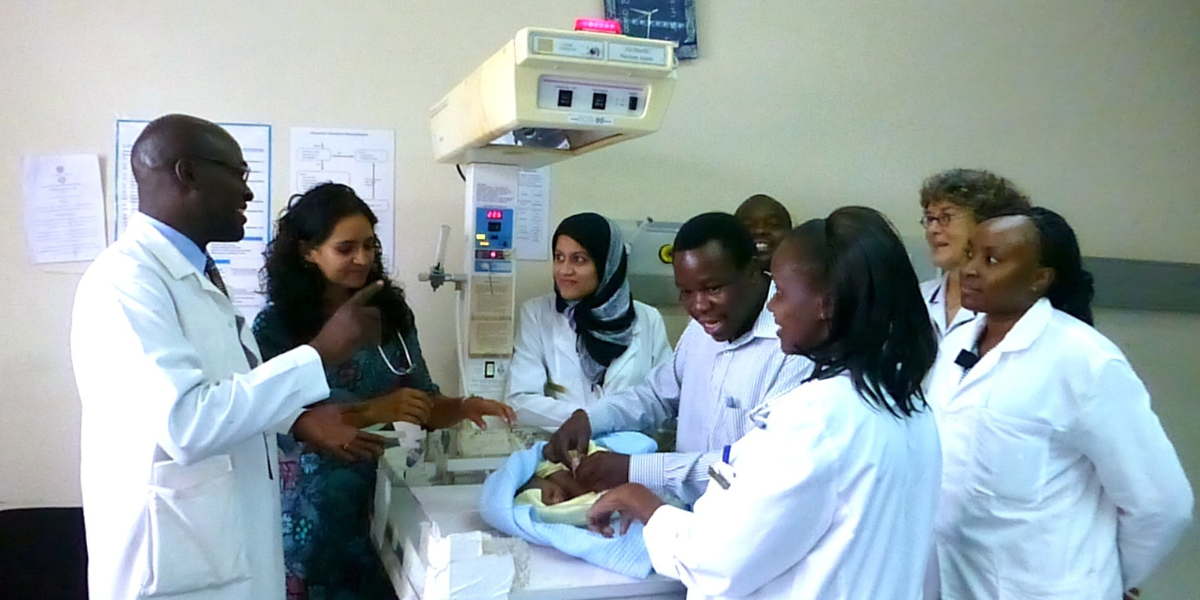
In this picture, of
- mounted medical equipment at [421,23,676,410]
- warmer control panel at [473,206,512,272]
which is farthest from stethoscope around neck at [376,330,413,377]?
warmer control panel at [473,206,512,272]

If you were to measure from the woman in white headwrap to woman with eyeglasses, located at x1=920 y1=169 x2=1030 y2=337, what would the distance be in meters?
0.79

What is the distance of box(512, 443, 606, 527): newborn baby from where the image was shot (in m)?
1.41

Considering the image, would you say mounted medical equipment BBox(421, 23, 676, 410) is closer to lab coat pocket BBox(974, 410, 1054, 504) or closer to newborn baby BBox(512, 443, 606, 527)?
newborn baby BBox(512, 443, 606, 527)

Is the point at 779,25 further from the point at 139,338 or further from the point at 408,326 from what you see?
the point at 139,338

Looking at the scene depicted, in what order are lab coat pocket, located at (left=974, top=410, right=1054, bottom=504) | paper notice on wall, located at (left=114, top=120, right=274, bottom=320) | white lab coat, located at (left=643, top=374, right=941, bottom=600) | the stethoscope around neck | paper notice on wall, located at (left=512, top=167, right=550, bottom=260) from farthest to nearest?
paper notice on wall, located at (left=512, top=167, right=550, bottom=260), paper notice on wall, located at (left=114, top=120, right=274, bottom=320), the stethoscope around neck, lab coat pocket, located at (left=974, top=410, right=1054, bottom=504), white lab coat, located at (left=643, top=374, right=941, bottom=600)

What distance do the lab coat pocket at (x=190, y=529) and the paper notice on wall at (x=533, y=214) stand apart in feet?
4.84

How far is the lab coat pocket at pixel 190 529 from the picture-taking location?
130 centimetres

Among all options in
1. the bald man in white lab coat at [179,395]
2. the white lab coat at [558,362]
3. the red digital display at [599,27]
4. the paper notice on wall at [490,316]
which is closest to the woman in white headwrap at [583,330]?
the white lab coat at [558,362]

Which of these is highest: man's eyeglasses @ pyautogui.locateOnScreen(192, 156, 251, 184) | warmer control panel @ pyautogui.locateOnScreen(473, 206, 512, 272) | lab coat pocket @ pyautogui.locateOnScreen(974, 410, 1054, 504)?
man's eyeglasses @ pyautogui.locateOnScreen(192, 156, 251, 184)

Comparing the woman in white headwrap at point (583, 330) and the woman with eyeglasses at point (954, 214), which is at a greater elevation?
the woman with eyeglasses at point (954, 214)

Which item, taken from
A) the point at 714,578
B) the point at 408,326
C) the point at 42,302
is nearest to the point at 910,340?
the point at 714,578

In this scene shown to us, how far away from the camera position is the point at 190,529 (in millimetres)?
1315

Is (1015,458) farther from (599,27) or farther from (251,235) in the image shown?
(251,235)

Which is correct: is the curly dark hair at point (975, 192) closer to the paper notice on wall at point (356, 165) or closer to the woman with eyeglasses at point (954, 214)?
the woman with eyeglasses at point (954, 214)
